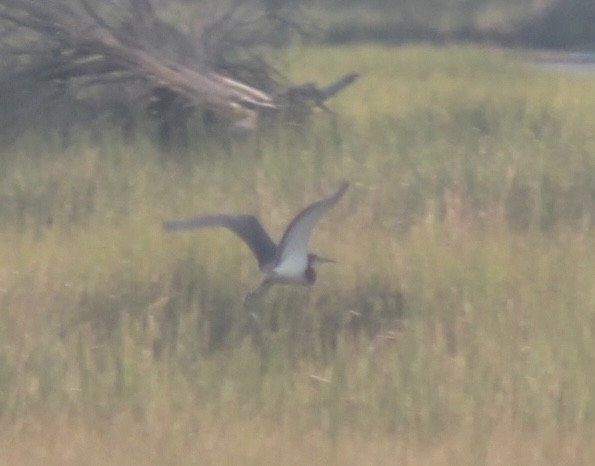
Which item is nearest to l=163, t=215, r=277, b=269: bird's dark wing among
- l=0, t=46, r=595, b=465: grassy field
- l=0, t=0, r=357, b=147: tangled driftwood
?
l=0, t=46, r=595, b=465: grassy field

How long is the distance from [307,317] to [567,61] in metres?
12.7

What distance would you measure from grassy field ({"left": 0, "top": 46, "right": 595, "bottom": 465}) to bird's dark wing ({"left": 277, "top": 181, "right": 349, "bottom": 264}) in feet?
1.26

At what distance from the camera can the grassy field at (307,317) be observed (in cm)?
429

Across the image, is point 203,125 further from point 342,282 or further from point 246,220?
point 246,220

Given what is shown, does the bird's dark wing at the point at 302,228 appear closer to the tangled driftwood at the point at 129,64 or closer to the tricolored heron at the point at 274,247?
the tricolored heron at the point at 274,247

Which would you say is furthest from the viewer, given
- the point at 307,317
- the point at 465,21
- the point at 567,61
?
the point at 567,61

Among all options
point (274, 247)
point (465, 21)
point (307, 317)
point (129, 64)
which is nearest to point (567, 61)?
point (465, 21)

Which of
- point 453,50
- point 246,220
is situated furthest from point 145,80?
point 453,50

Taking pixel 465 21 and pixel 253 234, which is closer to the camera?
pixel 253 234

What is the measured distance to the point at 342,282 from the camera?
5.25 metres

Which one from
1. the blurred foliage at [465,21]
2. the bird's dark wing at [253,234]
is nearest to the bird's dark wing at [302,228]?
the bird's dark wing at [253,234]

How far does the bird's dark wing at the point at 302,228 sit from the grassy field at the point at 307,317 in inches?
15.1

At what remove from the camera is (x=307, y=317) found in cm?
496

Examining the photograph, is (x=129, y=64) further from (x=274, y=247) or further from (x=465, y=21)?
(x=465, y=21)
